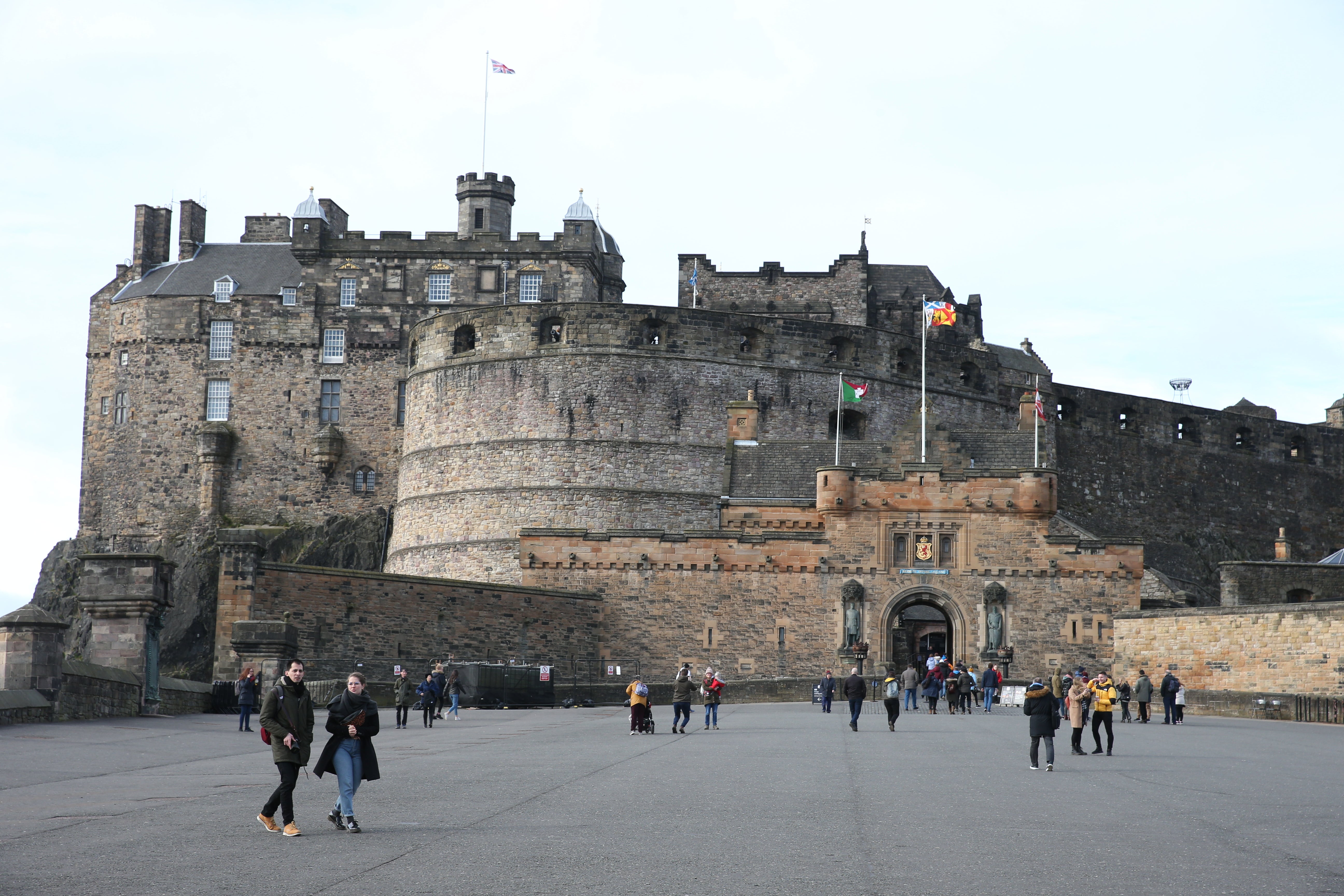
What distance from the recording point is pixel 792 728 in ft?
71.3

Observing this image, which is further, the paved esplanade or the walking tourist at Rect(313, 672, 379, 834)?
the walking tourist at Rect(313, 672, 379, 834)

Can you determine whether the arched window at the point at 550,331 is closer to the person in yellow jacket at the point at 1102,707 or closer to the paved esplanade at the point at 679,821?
the paved esplanade at the point at 679,821

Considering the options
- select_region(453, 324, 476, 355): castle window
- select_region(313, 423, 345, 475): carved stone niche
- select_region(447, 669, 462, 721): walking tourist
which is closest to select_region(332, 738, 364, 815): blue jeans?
select_region(447, 669, 462, 721): walking tourist

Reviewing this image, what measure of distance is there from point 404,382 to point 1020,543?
22.7m

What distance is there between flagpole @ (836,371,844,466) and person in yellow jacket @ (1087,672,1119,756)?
77.3 feet

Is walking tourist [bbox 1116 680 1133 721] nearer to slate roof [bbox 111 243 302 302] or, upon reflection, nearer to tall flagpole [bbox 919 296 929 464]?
tall flagpole [bbox 919 296 929 464]

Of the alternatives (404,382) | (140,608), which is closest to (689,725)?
(140,608)

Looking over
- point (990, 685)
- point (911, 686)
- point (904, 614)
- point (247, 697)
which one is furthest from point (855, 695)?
point (904, 614)

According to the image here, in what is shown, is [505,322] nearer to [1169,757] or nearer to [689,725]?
[689,725]

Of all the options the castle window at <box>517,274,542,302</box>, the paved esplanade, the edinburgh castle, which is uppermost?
the castle window at <box>517,274,542,302</box>

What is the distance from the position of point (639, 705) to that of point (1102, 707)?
6.09 meters

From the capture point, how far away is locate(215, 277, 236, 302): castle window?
2106 inches

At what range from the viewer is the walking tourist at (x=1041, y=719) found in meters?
15.3

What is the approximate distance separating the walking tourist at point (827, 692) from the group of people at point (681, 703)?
411 centimetres
